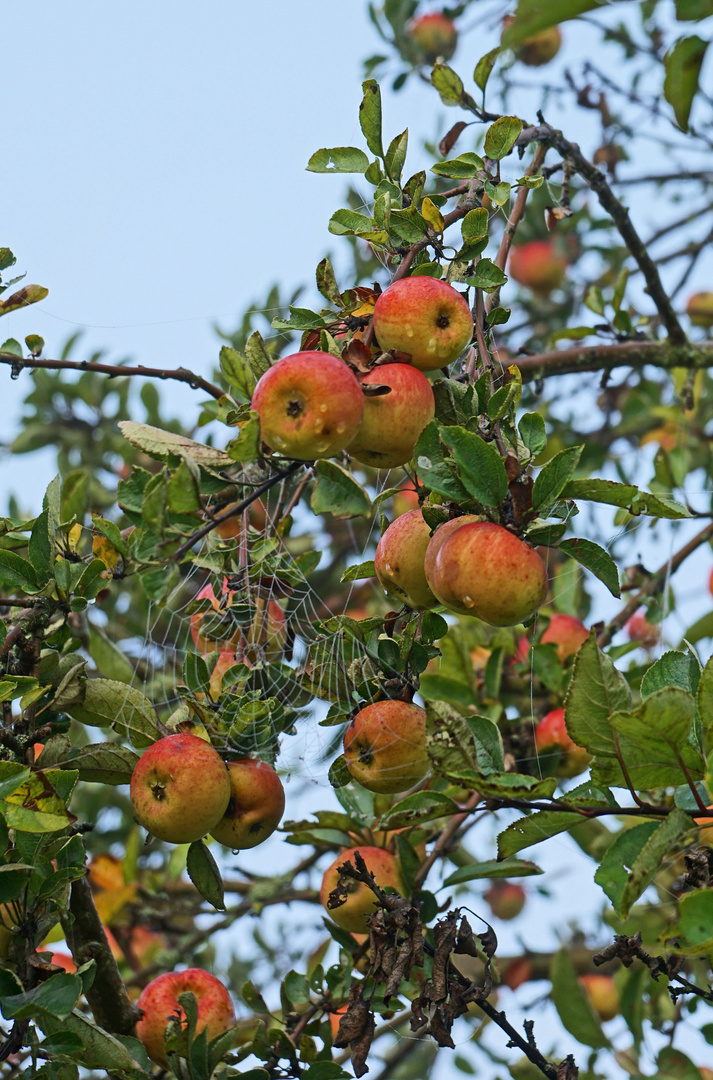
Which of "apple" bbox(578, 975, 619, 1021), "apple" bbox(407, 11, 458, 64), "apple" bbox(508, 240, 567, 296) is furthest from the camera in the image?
"apple" bbox(508, 240, 567, 296)

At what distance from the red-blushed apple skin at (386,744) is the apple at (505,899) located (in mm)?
3251

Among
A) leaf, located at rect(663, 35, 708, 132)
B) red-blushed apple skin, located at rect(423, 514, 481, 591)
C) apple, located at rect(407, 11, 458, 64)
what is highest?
apple, located at rect(407, 11, 458, 64)

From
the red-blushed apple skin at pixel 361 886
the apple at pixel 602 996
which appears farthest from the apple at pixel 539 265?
the red-blushed apple skin at pixel 361 886

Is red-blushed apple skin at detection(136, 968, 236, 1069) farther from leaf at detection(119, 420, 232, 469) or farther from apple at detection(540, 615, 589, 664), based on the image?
apple at detection(540, 615, 589, 664)

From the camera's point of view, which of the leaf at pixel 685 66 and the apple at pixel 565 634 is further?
the apple at pixel 565 634

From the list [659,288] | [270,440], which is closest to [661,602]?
[659,288]

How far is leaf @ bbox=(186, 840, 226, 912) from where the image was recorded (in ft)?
4.51

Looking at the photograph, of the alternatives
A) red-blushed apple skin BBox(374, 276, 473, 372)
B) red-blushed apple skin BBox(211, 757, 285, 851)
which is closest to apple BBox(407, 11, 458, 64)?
red-blushed apple skin BBox(374, 276, 473, 372)

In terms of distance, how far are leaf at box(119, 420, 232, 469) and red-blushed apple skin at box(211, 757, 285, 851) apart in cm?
42

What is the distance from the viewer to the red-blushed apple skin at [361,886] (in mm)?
1474

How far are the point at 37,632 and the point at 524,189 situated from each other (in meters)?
0.95

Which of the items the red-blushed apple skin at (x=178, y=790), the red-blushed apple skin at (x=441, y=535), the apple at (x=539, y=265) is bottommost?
the red-blushed apple skin at (x=178, y=790)

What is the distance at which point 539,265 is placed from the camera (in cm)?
429

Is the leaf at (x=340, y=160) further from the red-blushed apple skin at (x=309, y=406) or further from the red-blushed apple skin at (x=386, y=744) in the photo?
the red-blushed apple skin at (x=386, y=744)
